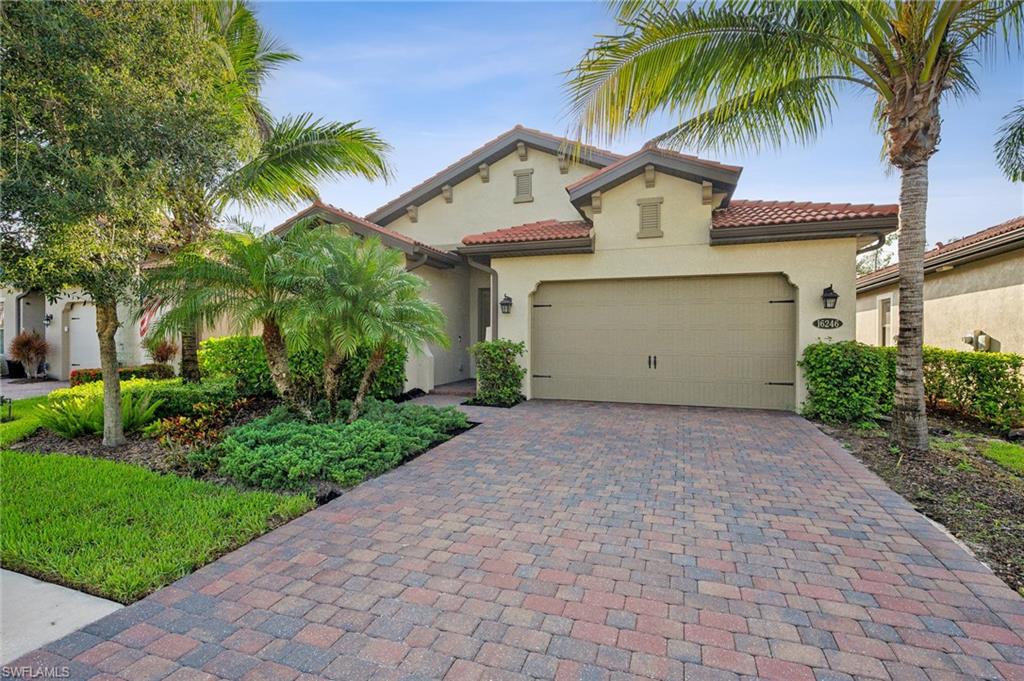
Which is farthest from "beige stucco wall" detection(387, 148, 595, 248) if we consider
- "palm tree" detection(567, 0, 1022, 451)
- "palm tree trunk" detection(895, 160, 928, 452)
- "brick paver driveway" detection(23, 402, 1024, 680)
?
"brick paver driveway" detection(23, 402, 1024, 680)

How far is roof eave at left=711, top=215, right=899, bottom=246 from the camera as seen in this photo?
8727 millimetres

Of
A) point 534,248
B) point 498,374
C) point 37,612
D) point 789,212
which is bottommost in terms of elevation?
point 37,612

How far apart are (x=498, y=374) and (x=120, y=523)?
24.0 ft

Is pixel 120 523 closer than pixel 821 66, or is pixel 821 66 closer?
pixel 120 523

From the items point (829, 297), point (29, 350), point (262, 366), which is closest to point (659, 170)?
point (829, 297)

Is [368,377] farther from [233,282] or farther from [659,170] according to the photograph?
[659,170]

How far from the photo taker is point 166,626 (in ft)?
9.45

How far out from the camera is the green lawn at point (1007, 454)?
20.1 feet

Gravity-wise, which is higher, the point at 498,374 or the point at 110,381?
the point at 110,381

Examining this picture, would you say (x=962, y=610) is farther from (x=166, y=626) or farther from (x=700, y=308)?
(x=700, y=308)

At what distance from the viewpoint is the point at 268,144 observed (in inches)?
364

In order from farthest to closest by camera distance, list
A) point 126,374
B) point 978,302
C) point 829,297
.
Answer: point 126,374
point 978,302
point 829,297

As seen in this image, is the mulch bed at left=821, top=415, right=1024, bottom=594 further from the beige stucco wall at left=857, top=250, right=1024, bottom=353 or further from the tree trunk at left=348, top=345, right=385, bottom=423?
the tree trunk at left=348, top=345, right=385, bottom=423

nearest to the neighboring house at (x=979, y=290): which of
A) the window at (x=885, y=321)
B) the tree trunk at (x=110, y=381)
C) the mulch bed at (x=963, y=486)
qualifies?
the window at (x=885, y=321)
